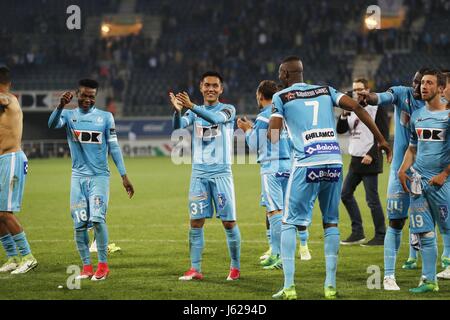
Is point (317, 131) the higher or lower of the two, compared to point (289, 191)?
higher

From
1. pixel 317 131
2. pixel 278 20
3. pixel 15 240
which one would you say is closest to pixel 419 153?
pixel 317 131

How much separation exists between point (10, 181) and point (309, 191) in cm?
433

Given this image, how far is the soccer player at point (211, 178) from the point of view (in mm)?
9602

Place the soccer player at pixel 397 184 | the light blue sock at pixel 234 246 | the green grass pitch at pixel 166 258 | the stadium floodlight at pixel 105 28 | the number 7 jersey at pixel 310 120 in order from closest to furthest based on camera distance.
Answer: the number 7 jersey at pixel 310 120
the green grass pitch at pixel 166 258
the soccer player at pixel 397 184
the light blue sock at pixel 234 246
the stadium floodlight at pixel 105 28

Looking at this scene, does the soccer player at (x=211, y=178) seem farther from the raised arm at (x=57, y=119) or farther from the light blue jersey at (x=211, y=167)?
the raised arm at (x=57, y=119)

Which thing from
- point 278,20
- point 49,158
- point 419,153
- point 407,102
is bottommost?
point 49,158

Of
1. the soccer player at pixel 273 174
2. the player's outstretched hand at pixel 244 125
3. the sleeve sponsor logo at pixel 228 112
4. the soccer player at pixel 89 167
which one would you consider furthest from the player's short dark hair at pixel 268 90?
the soccer player at pixel 89 167

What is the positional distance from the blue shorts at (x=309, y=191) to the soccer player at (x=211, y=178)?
159 cm

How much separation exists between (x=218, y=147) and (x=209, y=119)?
0.64 metres

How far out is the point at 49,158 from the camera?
131ft

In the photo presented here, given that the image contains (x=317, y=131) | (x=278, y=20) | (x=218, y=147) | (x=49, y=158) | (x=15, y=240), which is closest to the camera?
(x=317, y=131)

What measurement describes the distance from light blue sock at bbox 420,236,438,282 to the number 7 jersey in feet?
4.59

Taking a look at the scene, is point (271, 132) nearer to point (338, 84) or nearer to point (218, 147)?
point (218, 147)
